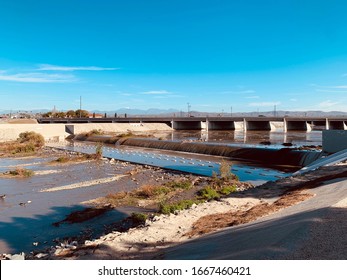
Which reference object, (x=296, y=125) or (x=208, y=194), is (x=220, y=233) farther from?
(x=296, y=125)

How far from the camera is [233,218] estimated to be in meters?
10.3

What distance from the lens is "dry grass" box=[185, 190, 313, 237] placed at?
9453mm

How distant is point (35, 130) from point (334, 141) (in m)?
47.7

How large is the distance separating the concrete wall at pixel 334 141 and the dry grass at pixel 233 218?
611 inches

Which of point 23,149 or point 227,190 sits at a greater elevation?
point 23,149

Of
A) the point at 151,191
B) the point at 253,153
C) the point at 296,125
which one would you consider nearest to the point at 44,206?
Answer: the point at 151,191

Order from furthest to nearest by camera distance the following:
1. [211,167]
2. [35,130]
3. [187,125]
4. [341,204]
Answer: [187,125] → [35,130] → [211,167] → [341,204]

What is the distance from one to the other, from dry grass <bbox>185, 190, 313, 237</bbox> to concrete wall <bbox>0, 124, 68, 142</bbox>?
4959 centimetres

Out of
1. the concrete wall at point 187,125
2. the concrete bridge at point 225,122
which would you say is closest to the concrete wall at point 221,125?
the concrete bridge at point 225,122

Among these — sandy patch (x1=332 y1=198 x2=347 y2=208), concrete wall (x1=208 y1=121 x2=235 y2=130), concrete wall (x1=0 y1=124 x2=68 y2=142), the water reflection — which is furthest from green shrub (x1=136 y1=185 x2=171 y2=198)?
concrete wall (x1=208 y1=121 x2=235 y2=130)

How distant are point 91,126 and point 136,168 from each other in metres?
Result: 44.9

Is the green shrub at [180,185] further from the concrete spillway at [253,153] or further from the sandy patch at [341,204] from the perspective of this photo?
Answer: the concrete spillway at [253,153]

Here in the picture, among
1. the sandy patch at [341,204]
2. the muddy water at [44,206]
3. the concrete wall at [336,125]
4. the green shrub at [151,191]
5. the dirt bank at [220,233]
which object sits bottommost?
the muddy water at [44,206]

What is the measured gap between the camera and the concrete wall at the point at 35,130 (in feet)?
175
